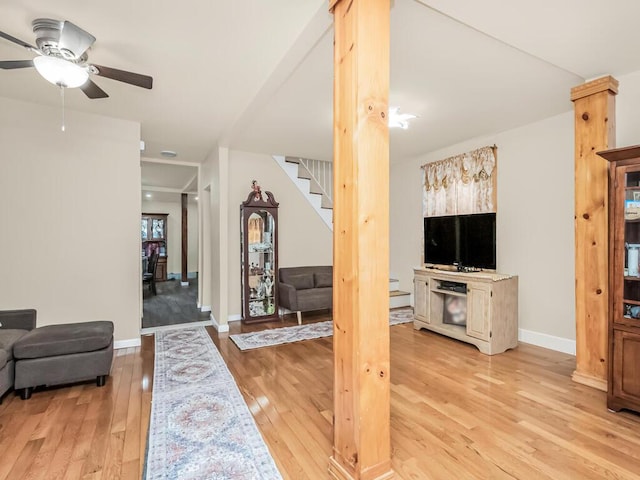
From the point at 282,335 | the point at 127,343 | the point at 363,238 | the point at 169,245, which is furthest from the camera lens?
the point at 169,245

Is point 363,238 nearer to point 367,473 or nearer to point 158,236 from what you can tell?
point 367,473

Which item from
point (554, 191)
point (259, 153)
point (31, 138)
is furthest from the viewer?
point (259, 153)

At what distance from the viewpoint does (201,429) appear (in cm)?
219

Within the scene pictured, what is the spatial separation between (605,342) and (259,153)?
4862 mm

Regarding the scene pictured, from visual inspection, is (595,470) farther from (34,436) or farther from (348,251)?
(34,436)

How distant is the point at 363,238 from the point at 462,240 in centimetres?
330

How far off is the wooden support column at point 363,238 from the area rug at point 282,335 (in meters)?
2.47

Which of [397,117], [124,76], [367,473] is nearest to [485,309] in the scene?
[397,117]

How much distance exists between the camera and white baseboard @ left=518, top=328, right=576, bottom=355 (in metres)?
3.62

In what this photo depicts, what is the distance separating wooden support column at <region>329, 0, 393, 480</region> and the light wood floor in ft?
1.24

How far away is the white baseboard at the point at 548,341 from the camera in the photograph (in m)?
3.62

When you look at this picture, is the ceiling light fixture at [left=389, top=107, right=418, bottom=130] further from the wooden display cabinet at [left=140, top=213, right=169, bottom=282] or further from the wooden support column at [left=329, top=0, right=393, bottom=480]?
the wooden display cabinet at [left=140, top=213, right=169, bottom=282]

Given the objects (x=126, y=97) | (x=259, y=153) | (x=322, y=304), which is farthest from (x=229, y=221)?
(x=126, y=97)

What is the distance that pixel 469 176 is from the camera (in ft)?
15.3
